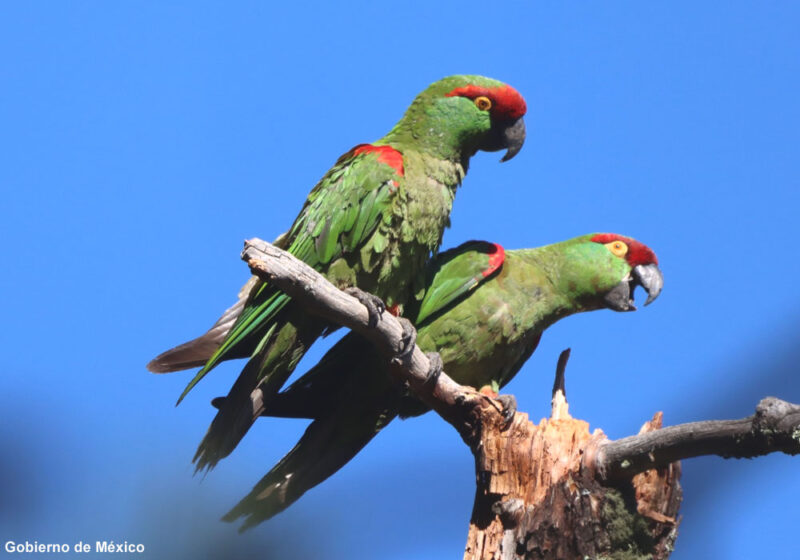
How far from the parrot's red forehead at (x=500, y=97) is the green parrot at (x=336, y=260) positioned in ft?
1.48

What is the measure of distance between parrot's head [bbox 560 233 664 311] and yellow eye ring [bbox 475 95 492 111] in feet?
3.31

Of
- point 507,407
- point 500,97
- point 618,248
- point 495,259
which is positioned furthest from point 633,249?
point 507,407

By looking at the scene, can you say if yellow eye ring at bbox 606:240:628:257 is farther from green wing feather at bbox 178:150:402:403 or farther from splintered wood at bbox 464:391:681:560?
green wing feather at bbox 178:150:402:403

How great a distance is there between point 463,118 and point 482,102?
17 centimetres

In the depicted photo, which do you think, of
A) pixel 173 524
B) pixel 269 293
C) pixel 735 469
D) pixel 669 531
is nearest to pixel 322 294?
pixel 269 293

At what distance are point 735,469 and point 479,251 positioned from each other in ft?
6.07

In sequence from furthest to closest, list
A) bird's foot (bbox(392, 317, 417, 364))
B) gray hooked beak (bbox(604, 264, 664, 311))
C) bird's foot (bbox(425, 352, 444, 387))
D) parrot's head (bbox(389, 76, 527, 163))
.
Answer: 1. gray hooked beak (bbox(604, 264, 664, 311))
2. parrot's head (bbox(389, 76, 527, 163))
3. bird's foot (bbox(425, 352, 444, 387))
4. bird's foot (bbox(392, 317, 417, 364))

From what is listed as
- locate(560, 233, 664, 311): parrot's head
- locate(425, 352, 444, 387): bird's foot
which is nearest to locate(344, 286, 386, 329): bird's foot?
locate(425, 352, 444, 387): bird's foot

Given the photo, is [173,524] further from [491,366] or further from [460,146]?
[460,146]

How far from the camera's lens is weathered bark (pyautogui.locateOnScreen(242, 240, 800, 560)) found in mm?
3721

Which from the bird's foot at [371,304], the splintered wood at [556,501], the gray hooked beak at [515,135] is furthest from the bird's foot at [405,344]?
the gray hooked beak at [515,135]

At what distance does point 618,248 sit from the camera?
213 inches

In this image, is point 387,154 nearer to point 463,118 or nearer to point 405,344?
point 463,118

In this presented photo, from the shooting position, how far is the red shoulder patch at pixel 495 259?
5102mm
